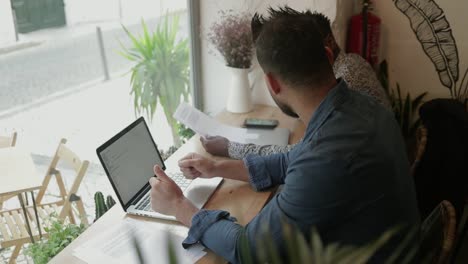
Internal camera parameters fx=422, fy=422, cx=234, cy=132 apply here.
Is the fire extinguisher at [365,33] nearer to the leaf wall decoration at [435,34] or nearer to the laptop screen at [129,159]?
the leaf wall decoration at [435,34]

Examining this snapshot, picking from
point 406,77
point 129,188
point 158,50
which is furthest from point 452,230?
point 158,50

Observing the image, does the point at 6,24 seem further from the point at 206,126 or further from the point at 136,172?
the point at 206,126

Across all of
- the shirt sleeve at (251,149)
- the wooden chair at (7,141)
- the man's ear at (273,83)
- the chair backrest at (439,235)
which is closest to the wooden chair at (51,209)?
the wooden chair at (7,141)

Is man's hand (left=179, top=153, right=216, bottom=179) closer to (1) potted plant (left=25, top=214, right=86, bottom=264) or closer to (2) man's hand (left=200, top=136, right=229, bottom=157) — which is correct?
(2) man's hand (left=200, top=136, right=229, bottom=157)

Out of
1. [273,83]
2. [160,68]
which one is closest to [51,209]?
[160,68]

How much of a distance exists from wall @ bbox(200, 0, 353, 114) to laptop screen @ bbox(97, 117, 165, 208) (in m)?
0.95

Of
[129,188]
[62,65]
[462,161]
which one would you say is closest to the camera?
[129,188]

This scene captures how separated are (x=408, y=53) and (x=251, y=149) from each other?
1.32m

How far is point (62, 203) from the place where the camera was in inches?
75.1

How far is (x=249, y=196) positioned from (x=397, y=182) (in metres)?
0.56

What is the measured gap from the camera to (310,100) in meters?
1.13

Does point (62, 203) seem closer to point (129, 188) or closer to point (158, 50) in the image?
point (129, 188)

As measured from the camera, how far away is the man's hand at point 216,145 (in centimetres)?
175

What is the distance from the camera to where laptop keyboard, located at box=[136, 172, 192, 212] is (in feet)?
4.57
